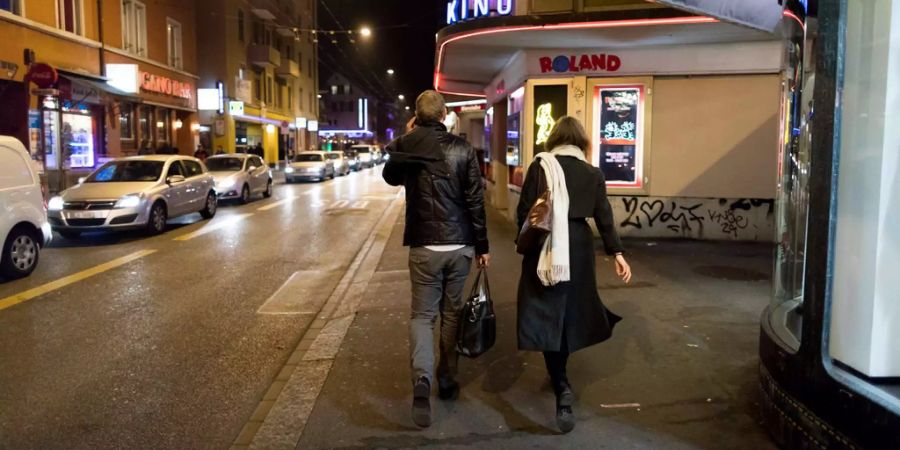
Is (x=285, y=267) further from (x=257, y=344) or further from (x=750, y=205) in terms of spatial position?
(x=750, y=205)

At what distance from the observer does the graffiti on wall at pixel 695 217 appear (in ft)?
37.7

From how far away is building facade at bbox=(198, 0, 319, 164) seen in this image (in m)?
35.5

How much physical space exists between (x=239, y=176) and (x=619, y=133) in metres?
12.4

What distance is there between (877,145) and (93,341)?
20.3 feet

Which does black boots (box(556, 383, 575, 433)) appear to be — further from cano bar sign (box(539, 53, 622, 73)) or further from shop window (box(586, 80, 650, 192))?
cano bar sign (box(539, 53, 622, 73))

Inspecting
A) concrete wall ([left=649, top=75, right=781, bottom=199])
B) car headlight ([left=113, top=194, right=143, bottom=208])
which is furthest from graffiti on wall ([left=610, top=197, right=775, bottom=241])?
car headlight ([left=113, top=194, right=143, bottom=208])

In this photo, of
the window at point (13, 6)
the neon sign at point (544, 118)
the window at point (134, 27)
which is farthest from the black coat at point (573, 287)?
the window at point (134, 27)

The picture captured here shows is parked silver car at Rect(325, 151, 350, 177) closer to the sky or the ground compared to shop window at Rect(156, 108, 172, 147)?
closer to the ground

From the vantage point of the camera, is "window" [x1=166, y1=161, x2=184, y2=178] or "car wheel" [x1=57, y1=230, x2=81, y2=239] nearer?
"car wheel" [x1=57, y1=230, x2=81, y2=239]

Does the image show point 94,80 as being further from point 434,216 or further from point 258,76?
point 258,76

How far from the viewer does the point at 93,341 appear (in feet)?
20.8

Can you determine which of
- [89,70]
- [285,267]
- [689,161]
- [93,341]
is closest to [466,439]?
[93,341]

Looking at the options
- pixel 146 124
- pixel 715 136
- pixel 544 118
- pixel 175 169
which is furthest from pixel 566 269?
pixel 146 124

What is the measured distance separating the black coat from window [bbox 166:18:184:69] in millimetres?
28470
